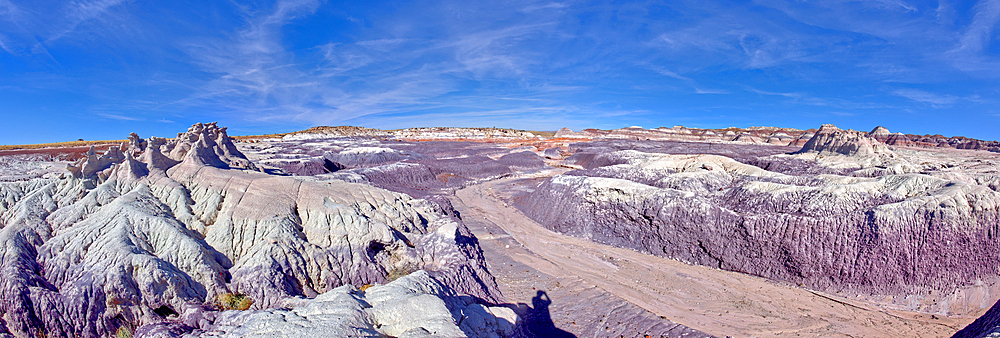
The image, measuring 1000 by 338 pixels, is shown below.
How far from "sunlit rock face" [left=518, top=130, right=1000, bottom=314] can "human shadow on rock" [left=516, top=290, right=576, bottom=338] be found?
6.39 metres

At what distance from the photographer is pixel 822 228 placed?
41.7 feet

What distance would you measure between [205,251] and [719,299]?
47.0ft

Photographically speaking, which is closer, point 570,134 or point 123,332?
point 123,332

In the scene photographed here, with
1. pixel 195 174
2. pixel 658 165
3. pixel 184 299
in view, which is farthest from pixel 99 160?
pixel 658 165

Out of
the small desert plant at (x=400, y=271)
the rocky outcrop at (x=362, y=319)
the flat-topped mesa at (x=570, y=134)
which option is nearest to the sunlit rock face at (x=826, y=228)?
the small desert plant at (x=400, y=271)

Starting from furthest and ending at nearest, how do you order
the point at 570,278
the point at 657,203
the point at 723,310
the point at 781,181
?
the point at 781,181 < the point at 657,203 < the point at 570,278 < the point at 723,310

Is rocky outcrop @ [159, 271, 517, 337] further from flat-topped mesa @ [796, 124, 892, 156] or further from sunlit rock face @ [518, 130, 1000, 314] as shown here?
flat-topped mesa @ [796, 124, 892, 156]

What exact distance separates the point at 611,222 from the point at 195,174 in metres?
15.9

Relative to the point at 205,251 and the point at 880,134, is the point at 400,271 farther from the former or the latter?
the point at 880,134

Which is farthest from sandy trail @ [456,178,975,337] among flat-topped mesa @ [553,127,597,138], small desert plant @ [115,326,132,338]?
flat-topped mesa @ [553,127,597,138]

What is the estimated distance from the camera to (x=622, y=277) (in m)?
12.6

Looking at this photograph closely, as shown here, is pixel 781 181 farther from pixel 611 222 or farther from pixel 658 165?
pixel 611 222

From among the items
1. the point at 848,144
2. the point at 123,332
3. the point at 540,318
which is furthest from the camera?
the point at 848,144

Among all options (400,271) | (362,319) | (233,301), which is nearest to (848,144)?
(400,271)
